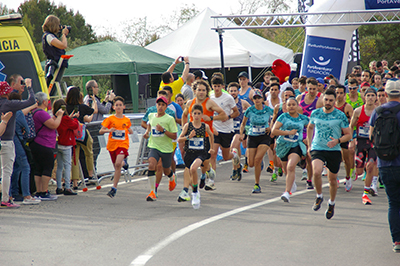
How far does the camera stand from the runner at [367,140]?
31.1ft

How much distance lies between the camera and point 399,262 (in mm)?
5504

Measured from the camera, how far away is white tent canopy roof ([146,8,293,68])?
24.7 meters

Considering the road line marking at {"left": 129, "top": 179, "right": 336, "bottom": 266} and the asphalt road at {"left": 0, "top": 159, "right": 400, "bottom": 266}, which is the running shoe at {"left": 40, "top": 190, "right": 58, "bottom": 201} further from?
the road line marking at {"left": 129, "top": 179, "right": 336, "bottom": 266}

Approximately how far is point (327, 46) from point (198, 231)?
38.1 ft

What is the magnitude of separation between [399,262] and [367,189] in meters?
3.68

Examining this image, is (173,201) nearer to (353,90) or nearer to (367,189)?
(367,189)

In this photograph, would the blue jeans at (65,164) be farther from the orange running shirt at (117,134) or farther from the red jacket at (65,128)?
the orange running shirt at (117,134)

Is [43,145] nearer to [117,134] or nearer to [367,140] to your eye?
[117,134]

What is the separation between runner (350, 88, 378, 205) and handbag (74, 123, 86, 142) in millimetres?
5030

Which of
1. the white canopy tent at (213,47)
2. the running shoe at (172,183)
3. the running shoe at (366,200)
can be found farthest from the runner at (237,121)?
the white canopy tent at (213,47)

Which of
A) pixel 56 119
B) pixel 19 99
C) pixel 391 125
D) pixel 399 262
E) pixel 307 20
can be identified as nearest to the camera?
pixel 399 262

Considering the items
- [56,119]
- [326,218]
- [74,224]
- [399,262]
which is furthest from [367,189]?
[56,119]

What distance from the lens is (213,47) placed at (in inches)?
1013

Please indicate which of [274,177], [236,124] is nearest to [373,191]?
[274,177]
